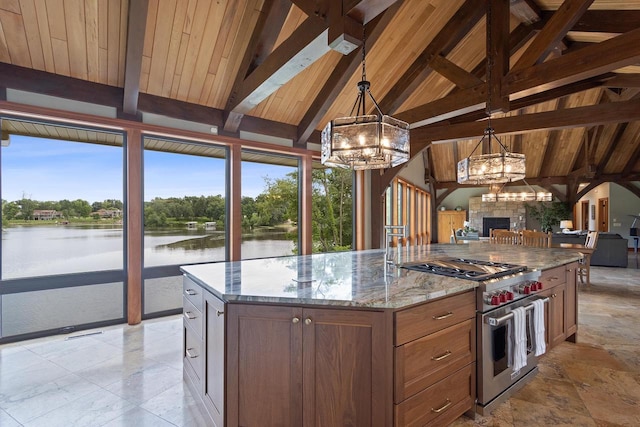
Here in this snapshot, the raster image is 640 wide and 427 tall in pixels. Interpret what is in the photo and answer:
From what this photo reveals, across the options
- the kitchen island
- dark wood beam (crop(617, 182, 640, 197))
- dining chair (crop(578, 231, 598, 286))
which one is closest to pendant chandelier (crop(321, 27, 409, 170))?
the kitchen island

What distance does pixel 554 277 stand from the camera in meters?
3.01

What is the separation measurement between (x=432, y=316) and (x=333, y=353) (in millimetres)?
623

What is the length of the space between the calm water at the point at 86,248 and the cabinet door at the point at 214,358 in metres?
2.76

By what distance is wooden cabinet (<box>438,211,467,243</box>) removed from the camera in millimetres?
15539

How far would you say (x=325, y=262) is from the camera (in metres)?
2.97

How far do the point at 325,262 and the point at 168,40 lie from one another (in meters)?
3.00


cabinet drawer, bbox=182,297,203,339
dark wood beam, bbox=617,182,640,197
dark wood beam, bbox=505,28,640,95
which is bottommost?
cabinet drawer, bbox=182,297,203,339

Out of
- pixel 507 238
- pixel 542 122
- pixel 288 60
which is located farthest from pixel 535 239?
pixel 288 60

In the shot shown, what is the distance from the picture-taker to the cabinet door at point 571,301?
3.28 metres

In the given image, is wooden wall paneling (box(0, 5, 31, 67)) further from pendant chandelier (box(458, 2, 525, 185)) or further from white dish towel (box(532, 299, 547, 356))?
white dish towel (box(532, 299, 547, 356))

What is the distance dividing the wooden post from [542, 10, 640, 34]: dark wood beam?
595cm

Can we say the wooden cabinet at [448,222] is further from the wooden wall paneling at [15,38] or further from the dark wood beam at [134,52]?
the wooden wall paneling at [15,38]

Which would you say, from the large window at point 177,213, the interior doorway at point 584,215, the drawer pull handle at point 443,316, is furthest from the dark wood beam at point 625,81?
the interior doorway at point 584,215

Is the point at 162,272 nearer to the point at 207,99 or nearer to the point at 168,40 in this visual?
the point at 207,99
